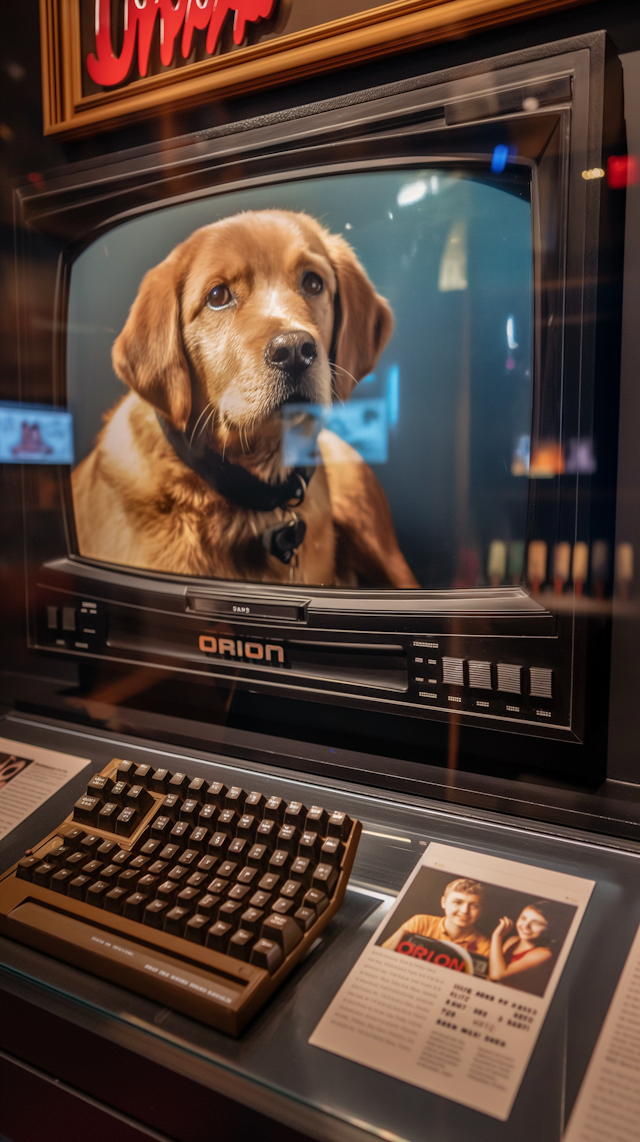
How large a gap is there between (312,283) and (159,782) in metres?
0.79

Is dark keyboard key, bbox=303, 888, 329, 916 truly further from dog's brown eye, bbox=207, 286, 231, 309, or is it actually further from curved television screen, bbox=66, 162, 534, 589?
dog's brown eye, bbox=207, 286, 231, 309

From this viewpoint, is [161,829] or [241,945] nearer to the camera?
[241,945]

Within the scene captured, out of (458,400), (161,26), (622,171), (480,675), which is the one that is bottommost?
(480,675)

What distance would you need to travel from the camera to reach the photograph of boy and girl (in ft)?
2.38

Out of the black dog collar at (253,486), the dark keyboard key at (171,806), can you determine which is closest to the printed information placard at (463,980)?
the dark keyboard key at (171,806)

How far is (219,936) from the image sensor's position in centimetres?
74

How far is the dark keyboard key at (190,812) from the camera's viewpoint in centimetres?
94

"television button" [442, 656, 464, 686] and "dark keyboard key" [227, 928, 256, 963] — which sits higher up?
"television button" [442, 656, 464, 686]

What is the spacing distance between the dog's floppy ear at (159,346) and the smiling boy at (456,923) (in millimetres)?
883

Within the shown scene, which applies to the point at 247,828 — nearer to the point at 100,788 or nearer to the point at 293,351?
the point at 100,788

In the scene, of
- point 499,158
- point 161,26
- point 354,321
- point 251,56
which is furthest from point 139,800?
point 161,26

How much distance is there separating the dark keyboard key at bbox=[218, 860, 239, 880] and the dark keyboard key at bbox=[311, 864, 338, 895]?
0.09m

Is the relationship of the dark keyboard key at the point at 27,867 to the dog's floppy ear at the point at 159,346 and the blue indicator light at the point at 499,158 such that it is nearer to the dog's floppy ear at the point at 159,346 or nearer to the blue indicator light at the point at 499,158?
the dog's floppy ear at the point at 159,346

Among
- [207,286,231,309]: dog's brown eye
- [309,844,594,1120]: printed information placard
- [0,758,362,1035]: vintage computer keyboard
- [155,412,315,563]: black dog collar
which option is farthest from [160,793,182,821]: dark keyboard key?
[207,286,231,309]: dog's brown eye
